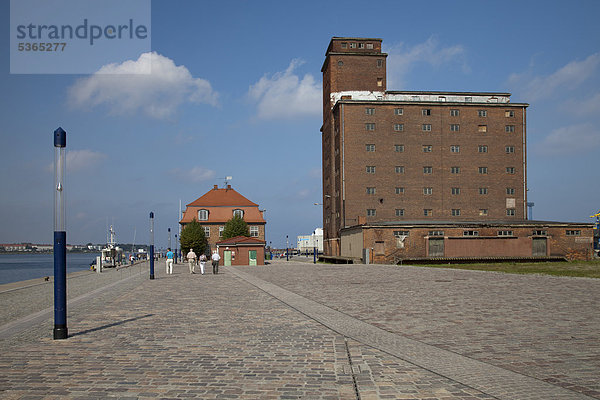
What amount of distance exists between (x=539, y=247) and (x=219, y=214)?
5658 cm

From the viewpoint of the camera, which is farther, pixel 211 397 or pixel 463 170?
pixel 463 170

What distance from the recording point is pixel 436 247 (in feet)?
182

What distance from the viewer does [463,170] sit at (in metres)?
70.4

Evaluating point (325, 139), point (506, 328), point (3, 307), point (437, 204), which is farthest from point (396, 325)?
point (325, 139)

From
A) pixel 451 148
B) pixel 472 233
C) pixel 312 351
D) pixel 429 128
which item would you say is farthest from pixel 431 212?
pixel 312 351

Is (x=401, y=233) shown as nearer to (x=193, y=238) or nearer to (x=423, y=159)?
(x=423, y=159)

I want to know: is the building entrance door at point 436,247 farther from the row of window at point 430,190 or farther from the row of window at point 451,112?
the row of window at point 451,112

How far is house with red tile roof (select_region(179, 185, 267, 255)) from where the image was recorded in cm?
9438

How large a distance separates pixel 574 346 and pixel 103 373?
7418 millimetres

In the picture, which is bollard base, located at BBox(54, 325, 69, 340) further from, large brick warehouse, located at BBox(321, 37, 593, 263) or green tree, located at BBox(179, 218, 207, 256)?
green tree, located at BBox(179, 218, 207, 256)

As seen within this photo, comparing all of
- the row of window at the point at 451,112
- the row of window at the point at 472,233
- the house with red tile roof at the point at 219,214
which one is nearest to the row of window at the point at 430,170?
the row of window at the point at 451,112

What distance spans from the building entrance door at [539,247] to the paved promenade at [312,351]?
43.5 meters

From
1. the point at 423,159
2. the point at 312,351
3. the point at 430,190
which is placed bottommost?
the point at 312,351

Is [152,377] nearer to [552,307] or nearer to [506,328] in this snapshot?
[506,328]
